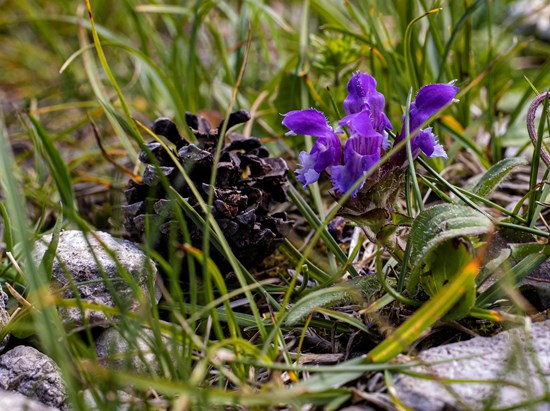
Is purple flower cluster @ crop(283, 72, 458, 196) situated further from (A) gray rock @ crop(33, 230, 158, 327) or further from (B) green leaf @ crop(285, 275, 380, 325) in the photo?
(A) gray rock @ crop(33, 230, 158, 327)

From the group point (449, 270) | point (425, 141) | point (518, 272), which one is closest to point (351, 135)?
point (425, 141)

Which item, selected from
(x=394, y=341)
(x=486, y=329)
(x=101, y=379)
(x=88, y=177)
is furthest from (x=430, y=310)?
(x=88, y=177)

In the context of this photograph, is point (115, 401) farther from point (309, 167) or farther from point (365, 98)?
point (365, 98)

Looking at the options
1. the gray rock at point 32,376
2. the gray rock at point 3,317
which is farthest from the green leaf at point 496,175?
the gray rock at point 3,317

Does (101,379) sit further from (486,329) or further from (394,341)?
(486,329)

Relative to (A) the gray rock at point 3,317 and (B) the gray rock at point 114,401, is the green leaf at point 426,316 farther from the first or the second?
(A) the gray rock at point 3,317

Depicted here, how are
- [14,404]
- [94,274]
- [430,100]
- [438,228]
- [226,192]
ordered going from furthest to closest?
[226,192] < [94,274] < [430,100] < [438,228] < [14,404]
